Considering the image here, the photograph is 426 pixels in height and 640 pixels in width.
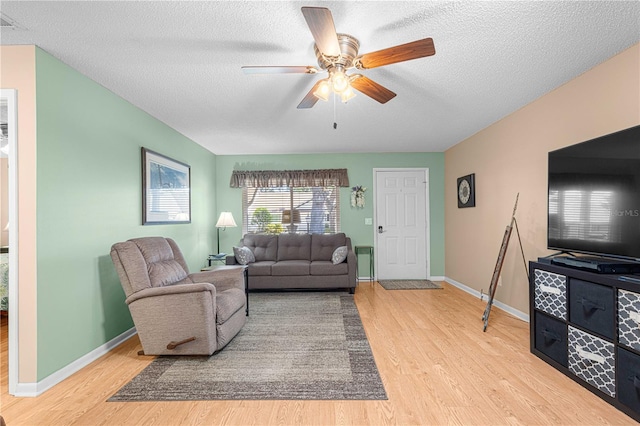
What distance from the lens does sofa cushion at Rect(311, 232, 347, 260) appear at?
5.38 metres

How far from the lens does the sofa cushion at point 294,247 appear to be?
5.41 m

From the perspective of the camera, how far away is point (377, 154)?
19.2 ft

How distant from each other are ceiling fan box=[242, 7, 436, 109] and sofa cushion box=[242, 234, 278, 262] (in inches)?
132

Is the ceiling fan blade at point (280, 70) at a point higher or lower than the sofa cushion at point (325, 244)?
higher

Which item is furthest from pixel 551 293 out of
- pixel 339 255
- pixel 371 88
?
pixel 339 255

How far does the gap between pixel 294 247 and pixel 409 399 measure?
3629mm

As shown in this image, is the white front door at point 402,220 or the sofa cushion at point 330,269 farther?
the white front door at point 402,220

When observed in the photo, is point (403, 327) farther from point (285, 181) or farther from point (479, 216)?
point (285, 181)

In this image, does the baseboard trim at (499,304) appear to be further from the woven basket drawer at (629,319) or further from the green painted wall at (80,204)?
the green painted wall at (80,204)

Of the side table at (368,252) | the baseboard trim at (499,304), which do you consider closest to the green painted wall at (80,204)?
the side table at (368,252)

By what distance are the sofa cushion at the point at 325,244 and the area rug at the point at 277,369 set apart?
1.84 meters

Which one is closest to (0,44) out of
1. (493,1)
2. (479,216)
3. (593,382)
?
(493,1)

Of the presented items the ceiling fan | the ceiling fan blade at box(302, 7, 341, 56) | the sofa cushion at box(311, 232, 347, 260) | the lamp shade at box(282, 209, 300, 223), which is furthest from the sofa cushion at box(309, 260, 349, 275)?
the ceiling fan blade at box(302, 7, 341, 56)

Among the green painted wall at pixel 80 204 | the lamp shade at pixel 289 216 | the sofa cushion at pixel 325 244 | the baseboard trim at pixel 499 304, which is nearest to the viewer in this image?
the green painted wall at pixel 80 204
